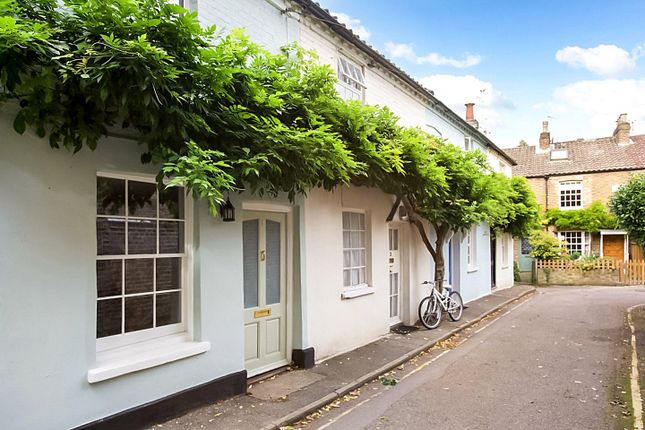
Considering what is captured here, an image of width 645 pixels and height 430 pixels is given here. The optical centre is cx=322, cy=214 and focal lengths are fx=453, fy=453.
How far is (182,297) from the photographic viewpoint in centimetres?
573

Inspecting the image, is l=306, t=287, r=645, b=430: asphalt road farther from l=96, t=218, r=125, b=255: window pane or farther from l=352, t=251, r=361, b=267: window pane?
l=96, t=218, r=125, b=255: window pane

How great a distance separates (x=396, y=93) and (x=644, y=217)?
366 inches

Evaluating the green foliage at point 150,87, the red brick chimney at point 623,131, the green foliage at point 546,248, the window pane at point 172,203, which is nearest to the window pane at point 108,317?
the window pane at point 172,203

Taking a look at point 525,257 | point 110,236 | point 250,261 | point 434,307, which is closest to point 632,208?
Answer: point 434,307

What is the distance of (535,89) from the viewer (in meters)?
14.0

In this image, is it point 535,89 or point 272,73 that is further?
point 535,89

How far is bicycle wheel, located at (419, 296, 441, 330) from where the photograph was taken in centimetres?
1110

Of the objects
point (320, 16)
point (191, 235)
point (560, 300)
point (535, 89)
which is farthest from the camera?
point (560, 300)

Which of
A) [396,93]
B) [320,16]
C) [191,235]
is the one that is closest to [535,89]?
[396,93]

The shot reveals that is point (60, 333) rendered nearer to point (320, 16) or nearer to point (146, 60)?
point (146, 60)

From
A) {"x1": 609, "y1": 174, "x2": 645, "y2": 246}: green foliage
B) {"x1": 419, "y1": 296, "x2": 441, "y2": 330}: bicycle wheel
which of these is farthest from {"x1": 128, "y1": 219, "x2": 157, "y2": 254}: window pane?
{"x1": 609, "y1": 174, "x2": 645, "y2": 246}: green foliage

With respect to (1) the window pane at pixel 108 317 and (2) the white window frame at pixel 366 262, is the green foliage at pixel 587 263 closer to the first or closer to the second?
(2) the white window frame at pixel 366 262

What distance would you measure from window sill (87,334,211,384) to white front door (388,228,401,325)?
640 cm

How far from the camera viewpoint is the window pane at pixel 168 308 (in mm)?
5539
